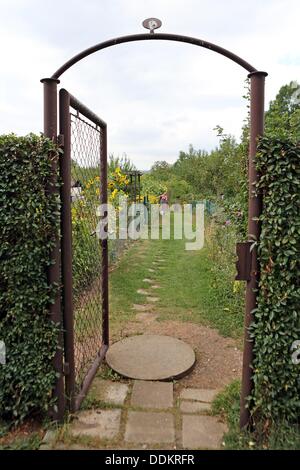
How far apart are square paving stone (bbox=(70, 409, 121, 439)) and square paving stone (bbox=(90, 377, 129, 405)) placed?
0.14 metres

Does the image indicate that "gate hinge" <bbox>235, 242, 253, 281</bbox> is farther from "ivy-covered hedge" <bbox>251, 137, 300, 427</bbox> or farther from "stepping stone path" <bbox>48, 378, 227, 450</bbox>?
"stepping stone path" <bbox>48, 378, 227, 450</bbox>

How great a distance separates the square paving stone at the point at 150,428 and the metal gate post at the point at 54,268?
1.41 feet

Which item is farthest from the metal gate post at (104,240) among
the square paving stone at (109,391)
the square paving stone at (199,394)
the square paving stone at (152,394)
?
the square paving stone at (199,394)

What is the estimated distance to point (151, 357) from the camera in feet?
9.80

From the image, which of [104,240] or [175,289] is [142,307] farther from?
[104,240]

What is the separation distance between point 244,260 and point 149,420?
1.15 metres

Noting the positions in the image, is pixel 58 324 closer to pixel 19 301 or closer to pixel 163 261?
pixel 19 301

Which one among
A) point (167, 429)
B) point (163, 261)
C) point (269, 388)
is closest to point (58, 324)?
point (167, 429)

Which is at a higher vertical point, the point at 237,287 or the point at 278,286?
the point at 278,286

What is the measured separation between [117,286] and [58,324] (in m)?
3.19

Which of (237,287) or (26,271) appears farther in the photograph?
(237,287)

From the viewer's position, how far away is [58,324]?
2.04m

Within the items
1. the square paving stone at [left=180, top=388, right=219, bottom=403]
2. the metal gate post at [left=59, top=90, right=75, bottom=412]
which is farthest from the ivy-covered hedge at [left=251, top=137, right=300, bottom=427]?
the metal gate post at [left=59, top=90, right=75, bottom=412]

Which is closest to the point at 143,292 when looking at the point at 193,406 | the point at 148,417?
the point at 193,406
